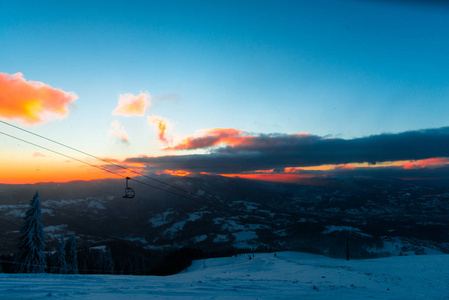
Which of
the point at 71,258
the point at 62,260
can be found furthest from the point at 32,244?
the point at 71,258

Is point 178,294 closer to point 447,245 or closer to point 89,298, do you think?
point 89,298

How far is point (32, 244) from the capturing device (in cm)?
3741

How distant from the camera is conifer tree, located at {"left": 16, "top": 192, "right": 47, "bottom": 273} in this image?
1449 inches

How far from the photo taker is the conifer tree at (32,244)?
36.8m

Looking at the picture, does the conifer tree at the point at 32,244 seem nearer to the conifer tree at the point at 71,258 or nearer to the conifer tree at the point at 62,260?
the conifer tree at the point at 62,260

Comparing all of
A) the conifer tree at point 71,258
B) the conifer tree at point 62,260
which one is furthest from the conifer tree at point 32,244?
the conifer tree at point 71,258

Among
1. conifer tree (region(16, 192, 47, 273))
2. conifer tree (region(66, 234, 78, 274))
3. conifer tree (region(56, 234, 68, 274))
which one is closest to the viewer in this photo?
conifer tree (region(16, 192, 47, 273))

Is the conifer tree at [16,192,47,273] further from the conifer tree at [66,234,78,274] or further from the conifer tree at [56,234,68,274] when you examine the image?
the conifer tree at [66,234,78,274]

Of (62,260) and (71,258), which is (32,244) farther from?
(71,258)

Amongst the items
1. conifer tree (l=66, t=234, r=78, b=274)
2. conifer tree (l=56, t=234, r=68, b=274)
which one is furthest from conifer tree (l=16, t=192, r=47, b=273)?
conifer tree (l=66, t=234, r=78, b=274)

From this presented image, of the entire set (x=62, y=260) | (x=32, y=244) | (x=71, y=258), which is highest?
(x=32, y=244)

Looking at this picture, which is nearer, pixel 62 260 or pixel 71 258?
pixel 62 260

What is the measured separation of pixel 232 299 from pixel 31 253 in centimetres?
3952

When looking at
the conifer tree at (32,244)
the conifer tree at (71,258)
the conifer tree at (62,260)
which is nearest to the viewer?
the conifer tree at (32,244)
